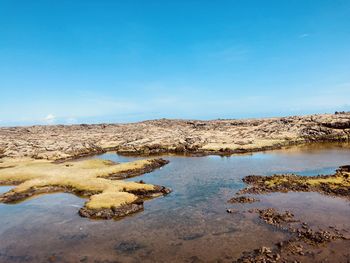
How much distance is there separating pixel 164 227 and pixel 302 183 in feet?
77.4

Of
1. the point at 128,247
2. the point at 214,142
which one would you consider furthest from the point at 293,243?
the point at 214,142

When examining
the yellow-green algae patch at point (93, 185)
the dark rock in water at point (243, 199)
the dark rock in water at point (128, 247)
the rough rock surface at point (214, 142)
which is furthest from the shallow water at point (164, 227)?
the rough rock surface at point (214, 142)

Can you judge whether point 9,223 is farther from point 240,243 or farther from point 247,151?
point 247,151

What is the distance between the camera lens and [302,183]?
154 ft

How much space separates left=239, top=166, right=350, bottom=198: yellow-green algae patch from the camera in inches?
1725

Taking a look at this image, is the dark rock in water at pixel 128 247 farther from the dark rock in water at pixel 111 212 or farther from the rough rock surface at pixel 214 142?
the rough rock surface at pixel 214 142

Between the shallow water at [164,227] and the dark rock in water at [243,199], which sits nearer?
the shallow water at [164,227]

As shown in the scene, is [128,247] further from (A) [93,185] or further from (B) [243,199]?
(A) [93,185]

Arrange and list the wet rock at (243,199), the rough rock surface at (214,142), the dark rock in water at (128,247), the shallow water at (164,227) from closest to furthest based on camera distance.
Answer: the shallow water at (164,227)
the dark rock in water at (128,247)
the wet rock at (243,199)
the rough rock surface at (214,142)

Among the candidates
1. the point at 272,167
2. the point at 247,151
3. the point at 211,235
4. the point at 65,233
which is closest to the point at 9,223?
the point at 65,233

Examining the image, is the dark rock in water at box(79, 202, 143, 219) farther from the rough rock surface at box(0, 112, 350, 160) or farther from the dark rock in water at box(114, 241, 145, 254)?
the rough rock surface at box(0, 112, 350, 160)

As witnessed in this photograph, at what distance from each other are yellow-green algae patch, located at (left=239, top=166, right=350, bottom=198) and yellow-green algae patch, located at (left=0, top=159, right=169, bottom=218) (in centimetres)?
1425

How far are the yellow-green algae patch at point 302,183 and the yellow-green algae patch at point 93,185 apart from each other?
1425 cm

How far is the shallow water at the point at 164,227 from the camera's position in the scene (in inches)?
1147
